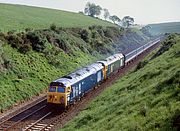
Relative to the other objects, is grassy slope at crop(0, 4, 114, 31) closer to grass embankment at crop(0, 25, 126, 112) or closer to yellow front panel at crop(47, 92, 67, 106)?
grass embankment at crop(0, 25, 126, 112)

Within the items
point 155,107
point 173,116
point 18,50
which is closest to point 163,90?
point 155,107

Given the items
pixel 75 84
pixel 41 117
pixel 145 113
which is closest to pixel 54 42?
pixel 75 84

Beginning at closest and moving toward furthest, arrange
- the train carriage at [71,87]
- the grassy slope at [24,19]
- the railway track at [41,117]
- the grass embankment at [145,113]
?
the grass embankment at [145,113] < the railway track at [41,117] < the train carriage at [71,87] < the grassy slope at [24,19]

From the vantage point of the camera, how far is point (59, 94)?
31.3 metres

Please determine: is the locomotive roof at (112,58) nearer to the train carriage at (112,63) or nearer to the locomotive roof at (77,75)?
the train carriage at (112,63)

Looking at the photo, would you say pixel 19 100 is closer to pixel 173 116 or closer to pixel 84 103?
pixel 84 103

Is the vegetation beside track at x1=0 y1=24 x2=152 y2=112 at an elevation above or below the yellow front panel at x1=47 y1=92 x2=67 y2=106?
above

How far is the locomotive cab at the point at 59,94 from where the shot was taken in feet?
102

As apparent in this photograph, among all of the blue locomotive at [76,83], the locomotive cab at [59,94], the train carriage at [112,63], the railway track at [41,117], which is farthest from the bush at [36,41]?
the locomotive cab at [59,94]

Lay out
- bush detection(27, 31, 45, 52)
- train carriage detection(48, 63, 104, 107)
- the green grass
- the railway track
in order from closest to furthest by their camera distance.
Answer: the railway track → train carriage detection(48, 63, 104, 107) → the green grass → bush detection(27, 31, 45, 52)

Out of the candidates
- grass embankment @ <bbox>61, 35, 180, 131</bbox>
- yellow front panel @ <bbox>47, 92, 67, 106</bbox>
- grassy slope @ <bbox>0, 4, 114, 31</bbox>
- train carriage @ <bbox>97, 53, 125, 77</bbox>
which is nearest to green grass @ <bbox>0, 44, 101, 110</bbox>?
yellow front panel @ <bbox>47, 92, 67, 106</bbox>

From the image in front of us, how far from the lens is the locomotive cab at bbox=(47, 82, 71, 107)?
3112 cm

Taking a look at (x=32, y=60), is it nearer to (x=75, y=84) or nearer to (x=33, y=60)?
(x=33, y=60)

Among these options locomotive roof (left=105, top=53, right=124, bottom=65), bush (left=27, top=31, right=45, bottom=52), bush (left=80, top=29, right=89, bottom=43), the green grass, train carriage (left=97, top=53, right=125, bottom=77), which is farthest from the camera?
bush (left=80, top=29, right=89, bottom=43)
